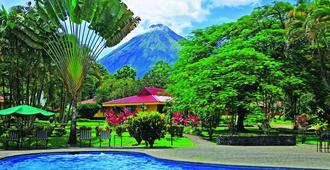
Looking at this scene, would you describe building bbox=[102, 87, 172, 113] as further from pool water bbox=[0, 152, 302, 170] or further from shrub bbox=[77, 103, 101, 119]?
pool water bbox=[0, 152, 302, 170]

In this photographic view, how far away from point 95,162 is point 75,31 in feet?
34.1

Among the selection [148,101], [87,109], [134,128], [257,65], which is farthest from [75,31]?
[87,109]

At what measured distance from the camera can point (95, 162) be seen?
631 inches

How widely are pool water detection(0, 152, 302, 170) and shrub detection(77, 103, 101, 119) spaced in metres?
36.1

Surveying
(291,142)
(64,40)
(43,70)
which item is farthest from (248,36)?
(43,70)

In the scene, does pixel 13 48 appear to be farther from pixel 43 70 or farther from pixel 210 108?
pixel 210 108

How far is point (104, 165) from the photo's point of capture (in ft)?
49.5

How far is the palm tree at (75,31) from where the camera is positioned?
76.1 feet

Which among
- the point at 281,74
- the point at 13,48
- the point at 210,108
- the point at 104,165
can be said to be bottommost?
the point at 104,165

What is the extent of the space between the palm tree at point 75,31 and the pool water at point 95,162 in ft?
17.9

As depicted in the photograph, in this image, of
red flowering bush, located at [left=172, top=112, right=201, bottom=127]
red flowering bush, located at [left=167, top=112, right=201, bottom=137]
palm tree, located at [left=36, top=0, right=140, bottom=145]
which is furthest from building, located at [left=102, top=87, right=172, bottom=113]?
palm tree, located at [left=36, top=0, right=140, bottom=145]

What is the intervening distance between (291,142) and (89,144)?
12.0 meters

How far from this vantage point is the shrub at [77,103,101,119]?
177ft

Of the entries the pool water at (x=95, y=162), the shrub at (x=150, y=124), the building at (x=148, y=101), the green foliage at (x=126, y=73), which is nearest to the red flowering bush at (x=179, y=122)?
the shrub at (x=150, y=124)
